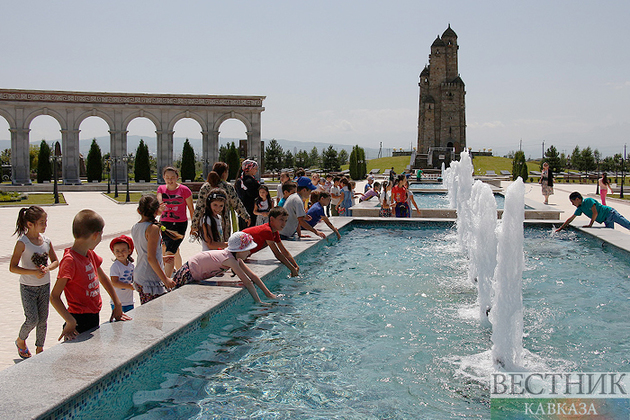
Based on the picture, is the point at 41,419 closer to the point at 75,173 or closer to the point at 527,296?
the point at 527,296

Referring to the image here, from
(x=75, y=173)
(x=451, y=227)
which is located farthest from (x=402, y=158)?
(x=451, y=227)

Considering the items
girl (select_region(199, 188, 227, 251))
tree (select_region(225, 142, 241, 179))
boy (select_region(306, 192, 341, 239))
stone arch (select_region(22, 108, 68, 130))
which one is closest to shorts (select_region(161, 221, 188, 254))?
girl (select_region(199, 188, 227, 251))

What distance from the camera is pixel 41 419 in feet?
9.46

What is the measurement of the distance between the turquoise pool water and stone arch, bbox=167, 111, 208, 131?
1459 inches

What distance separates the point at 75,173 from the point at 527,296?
40917 millimetres

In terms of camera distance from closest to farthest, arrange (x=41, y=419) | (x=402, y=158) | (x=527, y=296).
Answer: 1. (x=41, y=419)
2. (x=527, y=296)
3. (x=402, y=158)

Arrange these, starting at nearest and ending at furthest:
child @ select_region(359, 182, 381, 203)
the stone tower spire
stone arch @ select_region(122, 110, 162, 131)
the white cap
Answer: the white cap → child @ select_region(359, 182, 381, 203) → stone arch @ select_region(122, 110, 162, 131) → the stone tower spire

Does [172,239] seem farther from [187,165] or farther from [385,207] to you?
[187,165]

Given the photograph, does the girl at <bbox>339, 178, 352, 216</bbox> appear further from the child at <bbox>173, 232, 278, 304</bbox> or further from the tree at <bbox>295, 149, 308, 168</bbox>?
the tree at <bbox>295, 149, 308, 168</bbox>

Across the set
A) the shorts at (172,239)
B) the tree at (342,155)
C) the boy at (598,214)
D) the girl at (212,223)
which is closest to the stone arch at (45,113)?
the shorts at (172,239)

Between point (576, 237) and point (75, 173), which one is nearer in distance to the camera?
point (576, 237)

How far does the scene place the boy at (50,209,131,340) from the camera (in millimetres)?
4016

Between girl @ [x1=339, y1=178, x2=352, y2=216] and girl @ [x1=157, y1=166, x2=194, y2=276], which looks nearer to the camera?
girl @ [x1=157, y1=166, x2=194, y2=276]

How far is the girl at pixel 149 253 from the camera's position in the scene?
514 cm
